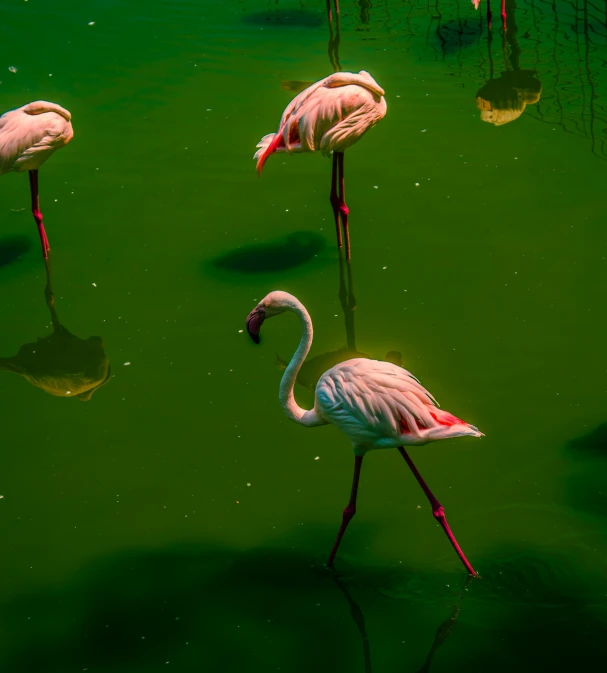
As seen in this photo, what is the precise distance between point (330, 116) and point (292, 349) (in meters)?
1.25

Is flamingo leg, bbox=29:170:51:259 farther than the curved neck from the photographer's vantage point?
Yes

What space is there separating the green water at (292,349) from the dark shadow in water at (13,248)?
0.14 ft

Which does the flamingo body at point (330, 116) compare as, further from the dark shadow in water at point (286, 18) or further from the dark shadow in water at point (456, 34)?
the dark shadow in water at point (286, 18)

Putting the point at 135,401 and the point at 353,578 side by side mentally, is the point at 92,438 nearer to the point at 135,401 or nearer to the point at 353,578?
the point at 135,401

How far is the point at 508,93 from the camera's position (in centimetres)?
764

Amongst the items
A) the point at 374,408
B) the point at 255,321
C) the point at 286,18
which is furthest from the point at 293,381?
the point at 286,18

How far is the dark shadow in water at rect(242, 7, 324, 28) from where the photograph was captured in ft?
30.5

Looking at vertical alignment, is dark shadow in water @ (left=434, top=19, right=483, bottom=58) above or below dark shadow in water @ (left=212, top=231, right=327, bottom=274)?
above

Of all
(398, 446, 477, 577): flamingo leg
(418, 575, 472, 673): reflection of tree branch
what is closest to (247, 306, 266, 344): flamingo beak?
(398, 446, 477, 577): flamingo leg

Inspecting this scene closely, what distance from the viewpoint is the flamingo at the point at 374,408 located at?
3.64 meters

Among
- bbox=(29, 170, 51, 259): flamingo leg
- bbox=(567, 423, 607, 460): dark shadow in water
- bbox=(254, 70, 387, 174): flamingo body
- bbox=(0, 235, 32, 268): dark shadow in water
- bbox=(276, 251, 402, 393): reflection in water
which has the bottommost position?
bbox=(276, 251, 402, 393): reflection in water

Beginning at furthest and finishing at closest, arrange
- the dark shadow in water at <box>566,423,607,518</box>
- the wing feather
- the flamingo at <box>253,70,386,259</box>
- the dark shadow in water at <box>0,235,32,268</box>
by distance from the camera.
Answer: the dark shadow in water at <box>0,235,32,268</box> < the flamingo at <box>253,70,386,259</box> < the dark shadow in water at <box>566,423,607,518</box> < the wing feather

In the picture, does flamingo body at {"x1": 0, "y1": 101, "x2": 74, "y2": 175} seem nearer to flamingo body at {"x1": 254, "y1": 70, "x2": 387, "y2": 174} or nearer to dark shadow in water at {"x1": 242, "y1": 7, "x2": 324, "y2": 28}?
flamingo body at {"x1": 254, "y1": 70, "x2": 387, "y2": 174}

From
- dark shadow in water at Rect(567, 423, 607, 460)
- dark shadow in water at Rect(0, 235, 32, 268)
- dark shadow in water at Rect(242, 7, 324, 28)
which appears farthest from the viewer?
dark shadow in water at Rect(242, 7, 324, 28)
